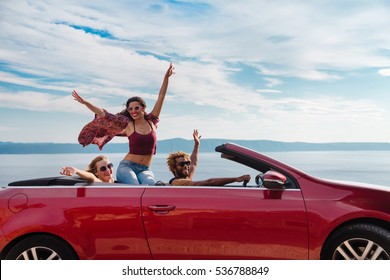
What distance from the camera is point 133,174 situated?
5.35 metres

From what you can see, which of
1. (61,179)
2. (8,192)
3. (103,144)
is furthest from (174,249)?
(103,144)

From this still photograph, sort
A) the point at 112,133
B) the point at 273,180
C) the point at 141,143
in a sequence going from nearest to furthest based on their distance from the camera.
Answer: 1. the point at 273,180
2. the point at 141,143
3. the point at 112,133

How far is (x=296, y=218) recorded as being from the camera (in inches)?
151

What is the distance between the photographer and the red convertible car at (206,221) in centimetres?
383

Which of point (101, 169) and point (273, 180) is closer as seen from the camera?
point (273, 180)

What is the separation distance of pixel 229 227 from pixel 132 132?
8.17 ft

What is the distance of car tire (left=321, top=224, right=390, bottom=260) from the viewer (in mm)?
3861

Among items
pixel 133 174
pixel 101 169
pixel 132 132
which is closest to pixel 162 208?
pixel 101 169

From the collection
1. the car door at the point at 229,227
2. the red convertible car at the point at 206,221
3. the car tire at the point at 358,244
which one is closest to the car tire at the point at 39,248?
the red convertible car at the point at 206,221

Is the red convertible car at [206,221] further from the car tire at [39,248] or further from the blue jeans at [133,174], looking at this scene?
the blue jeans at [133,174]

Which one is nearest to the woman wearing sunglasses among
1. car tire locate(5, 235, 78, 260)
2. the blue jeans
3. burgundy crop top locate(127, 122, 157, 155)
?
the blue jeans

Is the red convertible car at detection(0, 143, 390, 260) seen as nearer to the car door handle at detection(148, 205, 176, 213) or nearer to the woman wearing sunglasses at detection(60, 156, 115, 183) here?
the car door handle at detection(148, 205, 176, 213)

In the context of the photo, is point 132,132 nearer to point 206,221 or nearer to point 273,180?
point 206,221
